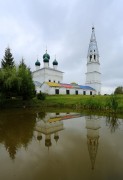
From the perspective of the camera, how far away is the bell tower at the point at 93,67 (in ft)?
167

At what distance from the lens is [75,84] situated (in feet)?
159

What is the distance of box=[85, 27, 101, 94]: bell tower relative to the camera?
50844 mm

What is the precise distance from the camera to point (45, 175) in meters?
4.27

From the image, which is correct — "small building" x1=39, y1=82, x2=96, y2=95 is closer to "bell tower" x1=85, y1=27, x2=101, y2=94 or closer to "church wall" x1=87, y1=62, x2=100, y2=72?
"bell tower" x1=85, y1=27, x2=101, y2=94

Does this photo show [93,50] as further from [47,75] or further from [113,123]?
[113,123]

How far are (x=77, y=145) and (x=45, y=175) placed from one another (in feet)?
8.73

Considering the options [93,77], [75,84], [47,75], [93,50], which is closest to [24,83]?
[47,75]

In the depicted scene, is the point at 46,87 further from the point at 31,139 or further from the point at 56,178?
the point at 56,178

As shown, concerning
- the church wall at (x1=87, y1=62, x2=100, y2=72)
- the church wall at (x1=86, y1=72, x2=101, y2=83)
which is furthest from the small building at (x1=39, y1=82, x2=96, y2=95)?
the church wall at (x1=87, y1=62, x2=100, y2=72)

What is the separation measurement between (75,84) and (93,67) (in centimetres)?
876

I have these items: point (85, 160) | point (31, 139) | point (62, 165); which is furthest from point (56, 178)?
point (31, 139)

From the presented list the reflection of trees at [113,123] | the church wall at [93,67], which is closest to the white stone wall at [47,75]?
the church wall at [93,67]

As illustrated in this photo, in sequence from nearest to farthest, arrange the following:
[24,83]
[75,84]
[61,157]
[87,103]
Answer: [61,157] < [87,103] < [24,83] < [75,84]

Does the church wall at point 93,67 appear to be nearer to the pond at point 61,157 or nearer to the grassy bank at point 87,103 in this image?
the grassy bank at point 87,103
